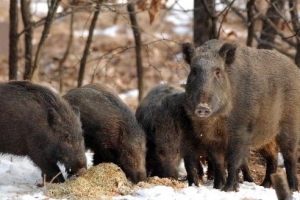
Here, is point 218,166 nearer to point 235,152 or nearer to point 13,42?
point 235,152

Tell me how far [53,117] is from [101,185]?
47.6 inches

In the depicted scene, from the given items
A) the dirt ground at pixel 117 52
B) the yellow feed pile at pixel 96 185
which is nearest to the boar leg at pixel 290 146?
the yellow feed pile at pixel 96 185

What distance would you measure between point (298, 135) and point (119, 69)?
41.8 ft

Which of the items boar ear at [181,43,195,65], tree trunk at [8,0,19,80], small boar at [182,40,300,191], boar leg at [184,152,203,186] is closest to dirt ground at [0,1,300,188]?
tree trunk at [8,0,19,80]

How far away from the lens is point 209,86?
862cm

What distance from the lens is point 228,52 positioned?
354 inches

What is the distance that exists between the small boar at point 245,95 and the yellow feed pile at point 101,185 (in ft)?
2.83

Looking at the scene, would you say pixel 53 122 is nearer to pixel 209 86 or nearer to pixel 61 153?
pixel 61 153

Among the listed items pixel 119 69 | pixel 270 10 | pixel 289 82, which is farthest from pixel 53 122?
pixel 119 69

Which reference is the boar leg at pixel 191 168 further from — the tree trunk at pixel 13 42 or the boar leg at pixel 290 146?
the tree trunk at pixel 13 42

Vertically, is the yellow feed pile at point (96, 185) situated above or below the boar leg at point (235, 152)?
below

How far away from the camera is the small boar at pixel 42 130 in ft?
30.5

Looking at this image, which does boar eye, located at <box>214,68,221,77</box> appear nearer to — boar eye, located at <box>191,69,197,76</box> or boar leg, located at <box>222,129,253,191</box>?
boar eye, located at <box>191,69,197,76</box>

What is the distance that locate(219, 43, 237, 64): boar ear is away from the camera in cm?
895
